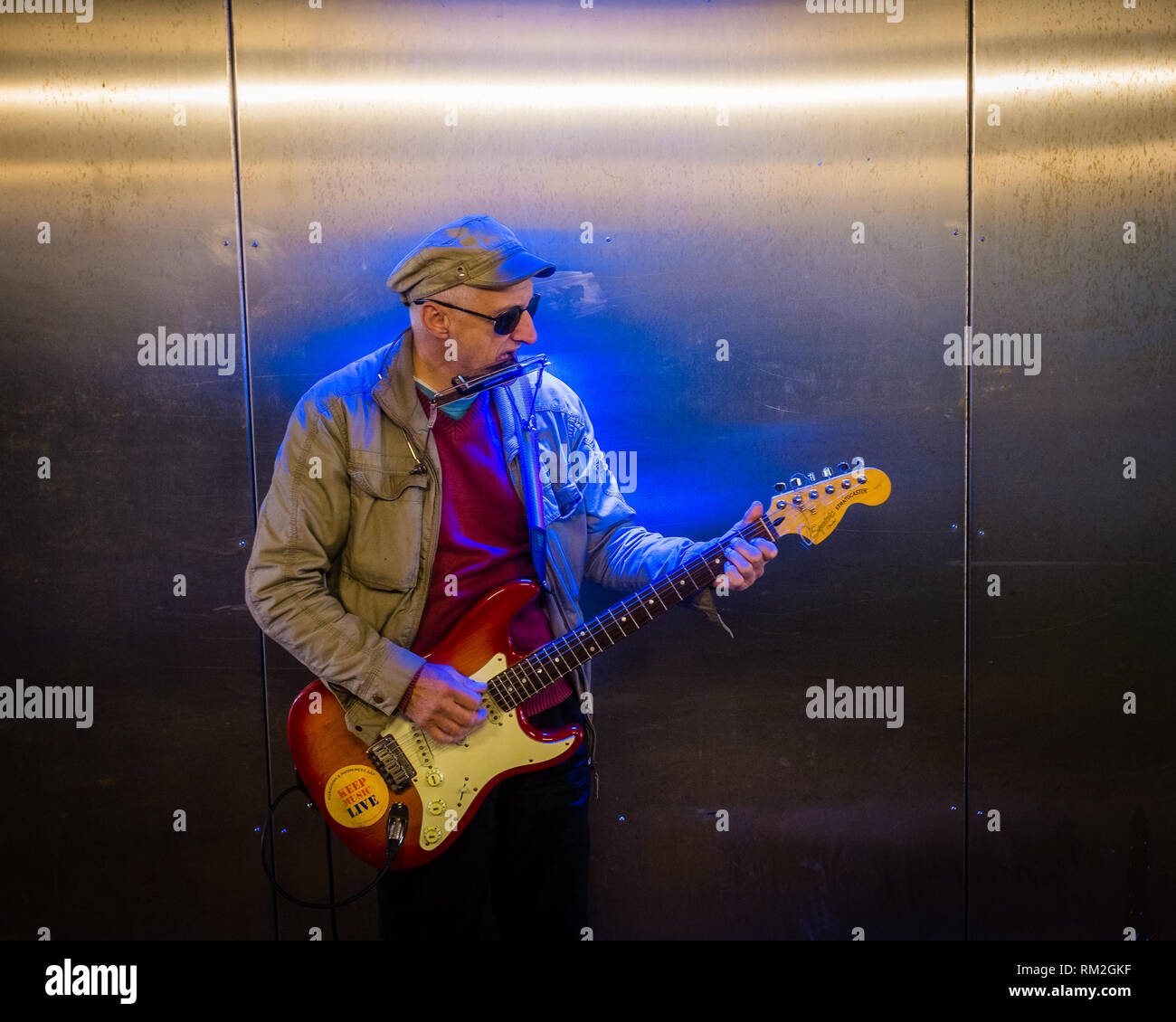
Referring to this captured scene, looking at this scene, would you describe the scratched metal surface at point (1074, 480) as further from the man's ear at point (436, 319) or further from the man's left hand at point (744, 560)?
the man's ear at point (436, 319)

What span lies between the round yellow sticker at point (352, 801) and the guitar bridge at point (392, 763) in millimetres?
49

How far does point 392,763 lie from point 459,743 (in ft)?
0.59

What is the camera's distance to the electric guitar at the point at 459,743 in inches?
96.3

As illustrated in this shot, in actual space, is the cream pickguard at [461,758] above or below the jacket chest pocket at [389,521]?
below

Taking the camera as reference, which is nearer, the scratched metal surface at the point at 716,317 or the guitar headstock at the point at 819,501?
the guitar headstock at the point at 819,501

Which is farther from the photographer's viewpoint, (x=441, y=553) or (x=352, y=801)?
(x=441, y=553)

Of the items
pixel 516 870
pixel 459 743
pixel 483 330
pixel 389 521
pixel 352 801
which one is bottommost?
pixel 516 870

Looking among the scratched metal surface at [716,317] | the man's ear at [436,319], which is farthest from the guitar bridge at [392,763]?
the man's ear at [436,319]

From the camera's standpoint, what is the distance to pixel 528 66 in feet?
9.89

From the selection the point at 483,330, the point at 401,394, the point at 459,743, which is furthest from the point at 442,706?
the point at 483,330

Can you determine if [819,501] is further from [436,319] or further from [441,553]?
[436,319]

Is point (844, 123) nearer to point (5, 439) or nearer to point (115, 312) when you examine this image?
point (115, 312)

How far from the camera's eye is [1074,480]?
314 cm
